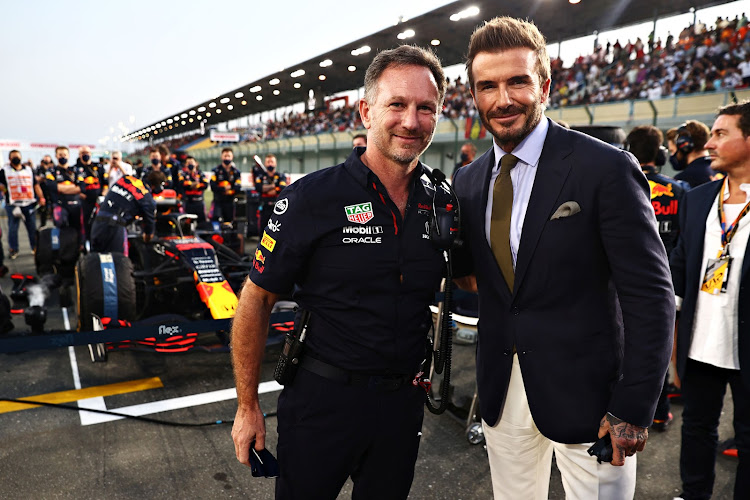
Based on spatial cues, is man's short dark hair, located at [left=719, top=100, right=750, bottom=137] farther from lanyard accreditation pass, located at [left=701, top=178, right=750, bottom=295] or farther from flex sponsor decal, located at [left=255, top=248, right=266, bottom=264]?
flex sponsor decal, located at [left=255, top=248, right=266, bottom=264]

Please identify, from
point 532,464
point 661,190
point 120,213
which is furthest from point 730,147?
point 120,213

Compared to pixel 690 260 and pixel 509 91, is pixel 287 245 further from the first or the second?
pixel 690 260

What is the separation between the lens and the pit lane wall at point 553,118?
392 inches

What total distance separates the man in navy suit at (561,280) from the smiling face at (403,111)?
0.58 ft

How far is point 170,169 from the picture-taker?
37.7 feet

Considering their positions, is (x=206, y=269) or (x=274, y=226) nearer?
(x=274, y=226)

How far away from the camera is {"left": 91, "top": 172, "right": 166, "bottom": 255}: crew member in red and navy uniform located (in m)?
5.76

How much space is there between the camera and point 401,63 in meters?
1.68

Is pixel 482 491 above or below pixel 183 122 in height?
below

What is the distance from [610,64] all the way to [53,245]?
53.5 feet

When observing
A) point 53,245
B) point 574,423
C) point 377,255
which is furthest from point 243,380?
point 53,245

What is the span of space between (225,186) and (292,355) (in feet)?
34.5

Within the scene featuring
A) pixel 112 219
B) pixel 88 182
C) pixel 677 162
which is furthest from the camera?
pixel 88 182

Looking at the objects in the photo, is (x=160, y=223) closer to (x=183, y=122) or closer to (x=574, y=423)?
(x=574, y=423)
